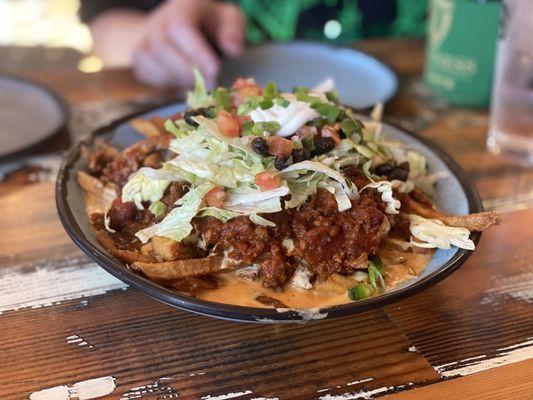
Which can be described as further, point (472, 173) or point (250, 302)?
point (472, 173)

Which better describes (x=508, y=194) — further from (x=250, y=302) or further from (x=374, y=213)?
(x=250, y=302)

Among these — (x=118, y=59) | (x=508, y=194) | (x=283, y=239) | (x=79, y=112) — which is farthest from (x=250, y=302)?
(x=118, y=59)

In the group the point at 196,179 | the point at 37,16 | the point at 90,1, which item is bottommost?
the point at 37,16

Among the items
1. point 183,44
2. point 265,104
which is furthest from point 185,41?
point 265,104

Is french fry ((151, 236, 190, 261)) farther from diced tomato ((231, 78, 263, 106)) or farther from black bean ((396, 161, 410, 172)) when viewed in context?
black bean ((396, 161, 410, 172))

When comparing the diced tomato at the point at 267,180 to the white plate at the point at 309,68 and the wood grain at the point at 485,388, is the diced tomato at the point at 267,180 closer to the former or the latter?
the wood grain at the point at 485,388

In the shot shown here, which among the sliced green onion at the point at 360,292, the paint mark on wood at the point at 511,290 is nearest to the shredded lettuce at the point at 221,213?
the sliced green onion at the point at 360,292

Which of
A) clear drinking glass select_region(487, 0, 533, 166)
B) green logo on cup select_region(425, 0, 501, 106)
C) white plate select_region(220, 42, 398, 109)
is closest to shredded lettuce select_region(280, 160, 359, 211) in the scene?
clear drinking glass select_region(487, 0, 533, 166)
